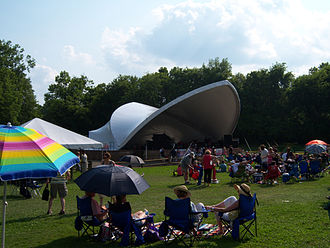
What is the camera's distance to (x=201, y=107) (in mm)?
32750

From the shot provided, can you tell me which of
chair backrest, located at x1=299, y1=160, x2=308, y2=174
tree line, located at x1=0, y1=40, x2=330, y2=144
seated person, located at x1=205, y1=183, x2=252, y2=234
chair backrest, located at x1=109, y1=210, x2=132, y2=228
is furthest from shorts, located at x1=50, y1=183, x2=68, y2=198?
tree line, located at x1=0, y1=40, x2=330, y2=144

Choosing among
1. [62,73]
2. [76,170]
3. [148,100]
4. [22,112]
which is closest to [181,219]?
[76,170]

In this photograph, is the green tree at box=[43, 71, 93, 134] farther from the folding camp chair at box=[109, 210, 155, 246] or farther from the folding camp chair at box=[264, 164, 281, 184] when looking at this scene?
the folding camp chair at box=[109, 210, 155, 246]

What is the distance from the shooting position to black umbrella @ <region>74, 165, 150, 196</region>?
16.4 ft

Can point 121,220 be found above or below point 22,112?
below

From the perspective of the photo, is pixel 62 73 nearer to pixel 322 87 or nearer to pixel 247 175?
pixel 322 87

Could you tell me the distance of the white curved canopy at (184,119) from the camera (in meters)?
28.0

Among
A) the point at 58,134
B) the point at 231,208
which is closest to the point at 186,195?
the point at 231,208

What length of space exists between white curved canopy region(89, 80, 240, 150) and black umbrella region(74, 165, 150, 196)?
2151cm

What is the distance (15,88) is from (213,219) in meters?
36.6

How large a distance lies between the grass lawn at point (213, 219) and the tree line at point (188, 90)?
2429 centimetres

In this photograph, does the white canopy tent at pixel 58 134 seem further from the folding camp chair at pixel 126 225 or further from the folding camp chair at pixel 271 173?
the folding camp chair at pixel 126 225

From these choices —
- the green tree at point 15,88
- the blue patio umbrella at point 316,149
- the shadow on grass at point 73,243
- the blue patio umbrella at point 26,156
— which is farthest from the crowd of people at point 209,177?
the green tree at point 15,88

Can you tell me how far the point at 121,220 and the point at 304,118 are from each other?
38445 mm
